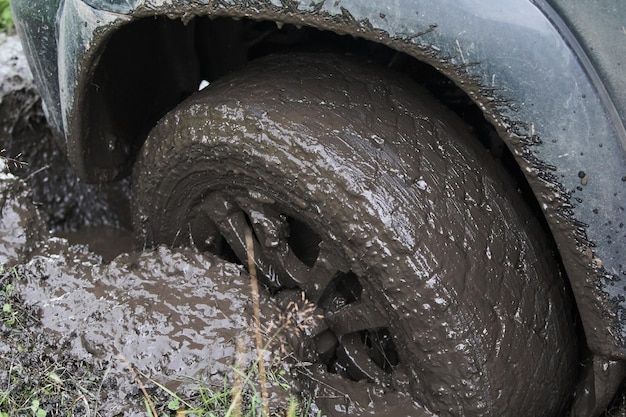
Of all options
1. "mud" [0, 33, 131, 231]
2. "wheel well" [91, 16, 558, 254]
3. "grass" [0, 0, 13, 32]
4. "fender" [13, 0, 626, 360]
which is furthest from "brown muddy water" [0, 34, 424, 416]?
"grass" [0, 0, 13, 32]

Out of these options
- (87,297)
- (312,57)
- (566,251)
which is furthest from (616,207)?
(87,297)

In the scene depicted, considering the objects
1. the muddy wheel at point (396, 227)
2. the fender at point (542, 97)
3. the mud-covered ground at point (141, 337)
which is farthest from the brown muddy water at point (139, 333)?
the fender at point (542, 97)

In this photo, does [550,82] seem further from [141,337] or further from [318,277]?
[141,337]

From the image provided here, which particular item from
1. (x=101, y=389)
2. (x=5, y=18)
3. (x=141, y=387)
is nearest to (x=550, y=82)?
(x=141, y=387)

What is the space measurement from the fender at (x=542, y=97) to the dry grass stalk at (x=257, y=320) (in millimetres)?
708

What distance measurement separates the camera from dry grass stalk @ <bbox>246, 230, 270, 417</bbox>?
1.66 metres

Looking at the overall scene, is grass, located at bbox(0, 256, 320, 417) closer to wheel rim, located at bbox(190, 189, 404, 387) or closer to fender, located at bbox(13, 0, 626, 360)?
wheel rim, located at bbox(190, 189, 404, 387)

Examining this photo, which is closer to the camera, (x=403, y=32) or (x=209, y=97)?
(x=403, y=32)

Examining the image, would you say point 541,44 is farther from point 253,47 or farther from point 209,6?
point 253,47

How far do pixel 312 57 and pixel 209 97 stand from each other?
1.00ft

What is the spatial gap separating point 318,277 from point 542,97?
76 cm

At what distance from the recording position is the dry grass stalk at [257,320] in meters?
1.66

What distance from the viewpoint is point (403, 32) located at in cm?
133

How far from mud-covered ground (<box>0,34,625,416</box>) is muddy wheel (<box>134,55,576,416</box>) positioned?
112mm
